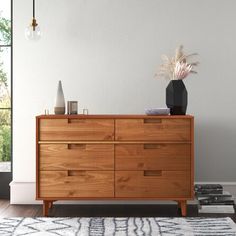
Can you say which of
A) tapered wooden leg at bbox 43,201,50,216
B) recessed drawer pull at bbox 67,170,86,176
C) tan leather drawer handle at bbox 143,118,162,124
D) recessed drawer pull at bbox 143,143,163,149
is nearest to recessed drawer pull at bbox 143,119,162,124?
tan leather drawer handle at bbox 143,118,162,124

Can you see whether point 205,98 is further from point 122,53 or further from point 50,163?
point 50,163

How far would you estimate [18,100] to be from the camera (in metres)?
4.43

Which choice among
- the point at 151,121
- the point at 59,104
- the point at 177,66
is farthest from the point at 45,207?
the point at 177,66

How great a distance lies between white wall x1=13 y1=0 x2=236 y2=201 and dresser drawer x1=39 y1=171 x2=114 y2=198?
565 mm

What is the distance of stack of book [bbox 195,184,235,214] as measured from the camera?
4.06 m

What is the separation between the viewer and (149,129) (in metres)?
3.91

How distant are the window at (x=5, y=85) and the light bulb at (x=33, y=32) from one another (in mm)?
425

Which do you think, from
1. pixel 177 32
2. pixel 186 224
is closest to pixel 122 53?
pixel 177 32

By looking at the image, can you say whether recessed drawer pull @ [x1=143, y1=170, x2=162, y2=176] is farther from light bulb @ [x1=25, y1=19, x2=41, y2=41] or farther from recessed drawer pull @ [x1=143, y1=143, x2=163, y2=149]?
light bulb @ [x1=25, y1=19, x2=41, y2=41]

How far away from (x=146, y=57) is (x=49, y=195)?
1.44 m

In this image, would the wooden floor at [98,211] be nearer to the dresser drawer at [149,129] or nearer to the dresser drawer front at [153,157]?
the dresser drawer front at [153,157]

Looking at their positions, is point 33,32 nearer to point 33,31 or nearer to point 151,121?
point 33,31

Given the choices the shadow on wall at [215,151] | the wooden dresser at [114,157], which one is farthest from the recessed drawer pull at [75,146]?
the shadow on wall at [215,151]

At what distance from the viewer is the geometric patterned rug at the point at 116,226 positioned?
129 inches
